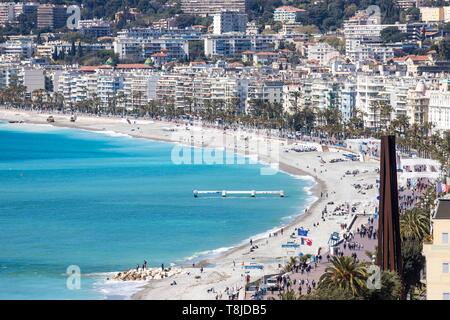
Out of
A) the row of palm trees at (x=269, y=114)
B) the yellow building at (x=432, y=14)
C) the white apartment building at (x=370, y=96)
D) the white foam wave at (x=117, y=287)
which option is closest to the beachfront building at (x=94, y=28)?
the yellow building at (x=432, y=14)

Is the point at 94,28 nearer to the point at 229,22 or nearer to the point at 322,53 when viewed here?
the point at 229,22

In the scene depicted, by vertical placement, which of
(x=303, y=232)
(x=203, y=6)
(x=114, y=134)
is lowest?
(x=114, y=134)

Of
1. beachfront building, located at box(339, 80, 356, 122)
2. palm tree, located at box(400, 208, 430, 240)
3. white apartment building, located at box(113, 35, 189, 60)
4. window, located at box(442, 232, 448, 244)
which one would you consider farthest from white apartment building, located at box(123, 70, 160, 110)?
window, located at box(442, 232, 448, 244)

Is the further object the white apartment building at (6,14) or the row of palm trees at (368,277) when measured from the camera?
the white apartment building at (6,14)

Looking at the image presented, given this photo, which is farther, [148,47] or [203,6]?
[203,6]

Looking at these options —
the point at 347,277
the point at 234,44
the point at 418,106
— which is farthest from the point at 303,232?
the point at 234,44

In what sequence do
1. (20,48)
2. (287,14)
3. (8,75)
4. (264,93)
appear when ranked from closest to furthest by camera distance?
(264,93) → (8,75) → (20,48) → (287,14)

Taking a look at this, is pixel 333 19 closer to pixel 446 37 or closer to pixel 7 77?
pixel 446 37

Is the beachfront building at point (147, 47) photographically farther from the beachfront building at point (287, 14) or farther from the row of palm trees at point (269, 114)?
the row of palm trees at point (269, 114)
